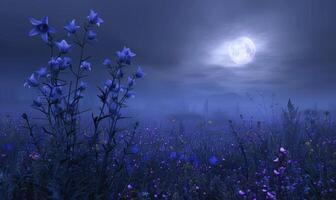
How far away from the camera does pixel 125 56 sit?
377cm

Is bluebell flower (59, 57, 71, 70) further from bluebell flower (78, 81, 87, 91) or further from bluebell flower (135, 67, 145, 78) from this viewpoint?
bluebell flower (135, 67, 145, 78)

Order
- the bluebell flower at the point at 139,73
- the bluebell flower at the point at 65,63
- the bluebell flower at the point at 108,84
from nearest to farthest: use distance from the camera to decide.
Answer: the bluebell flower at the point at 65,63
the bluebell flower at the point at 108,84
the bluebell flower at the point at 139,73

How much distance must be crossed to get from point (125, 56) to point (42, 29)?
0.99 meters

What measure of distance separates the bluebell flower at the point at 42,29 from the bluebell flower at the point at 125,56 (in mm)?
828

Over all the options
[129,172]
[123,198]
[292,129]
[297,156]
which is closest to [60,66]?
[123,198]

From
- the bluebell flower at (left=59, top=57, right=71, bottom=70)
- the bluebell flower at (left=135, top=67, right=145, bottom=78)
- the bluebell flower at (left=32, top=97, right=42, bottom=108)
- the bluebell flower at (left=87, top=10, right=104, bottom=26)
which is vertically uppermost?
the bluebell flower at (left=87, top=10, right=104, bottom=26)

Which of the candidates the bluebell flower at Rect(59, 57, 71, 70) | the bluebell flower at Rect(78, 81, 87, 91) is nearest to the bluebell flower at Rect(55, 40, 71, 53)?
the bluebell flower at Rect(59, 57, 71, 70)

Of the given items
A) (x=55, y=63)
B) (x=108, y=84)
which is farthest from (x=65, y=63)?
(x=108, y=84)

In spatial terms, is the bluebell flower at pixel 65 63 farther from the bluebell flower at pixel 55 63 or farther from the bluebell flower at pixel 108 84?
the bluebell flower at pixel 108 84

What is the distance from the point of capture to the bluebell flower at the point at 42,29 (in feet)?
10.7

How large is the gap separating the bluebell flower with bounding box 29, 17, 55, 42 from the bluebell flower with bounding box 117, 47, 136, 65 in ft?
2.72

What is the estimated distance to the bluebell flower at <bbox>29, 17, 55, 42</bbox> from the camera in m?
3.26

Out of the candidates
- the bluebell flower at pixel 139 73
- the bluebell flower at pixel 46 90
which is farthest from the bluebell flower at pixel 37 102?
the bluebell flower at pixel 139 73

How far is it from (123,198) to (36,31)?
2279 millimetres
